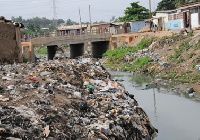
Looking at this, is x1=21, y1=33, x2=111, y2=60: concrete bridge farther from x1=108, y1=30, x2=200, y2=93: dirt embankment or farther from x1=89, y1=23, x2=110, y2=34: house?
x1=108, y1=30, x2=200, y2=93: dirt embankment

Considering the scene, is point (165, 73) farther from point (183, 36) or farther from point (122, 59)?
point (122, 59)

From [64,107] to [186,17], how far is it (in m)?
21.8

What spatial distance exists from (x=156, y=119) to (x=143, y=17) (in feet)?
97.9

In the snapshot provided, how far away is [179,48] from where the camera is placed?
20.7 meters

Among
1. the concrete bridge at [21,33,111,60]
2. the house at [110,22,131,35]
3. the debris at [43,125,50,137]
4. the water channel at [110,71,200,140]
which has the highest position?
the house at [110,22,131,35]

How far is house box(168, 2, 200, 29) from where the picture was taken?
939 inches

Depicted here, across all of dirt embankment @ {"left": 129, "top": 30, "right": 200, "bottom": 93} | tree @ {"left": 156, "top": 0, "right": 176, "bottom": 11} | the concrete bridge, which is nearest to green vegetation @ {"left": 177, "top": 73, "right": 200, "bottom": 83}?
dirt embankment @ {"left": 129, "top": 30, "right": 200, "bottom": 93}

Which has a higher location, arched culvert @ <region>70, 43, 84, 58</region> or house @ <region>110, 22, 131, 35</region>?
house @ <region>110, 22, 131, 35</region>

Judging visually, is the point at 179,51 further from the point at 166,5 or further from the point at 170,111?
the point at 166,5

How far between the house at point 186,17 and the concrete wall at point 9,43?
16.1 meters

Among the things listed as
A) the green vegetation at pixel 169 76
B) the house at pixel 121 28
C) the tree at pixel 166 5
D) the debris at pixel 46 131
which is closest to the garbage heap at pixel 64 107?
the debris at pixel 46 131

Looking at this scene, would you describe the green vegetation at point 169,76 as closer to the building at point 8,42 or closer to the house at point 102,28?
the building at point 8,42

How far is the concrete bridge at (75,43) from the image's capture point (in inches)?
966

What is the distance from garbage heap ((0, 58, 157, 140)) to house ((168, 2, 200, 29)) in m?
16.3
